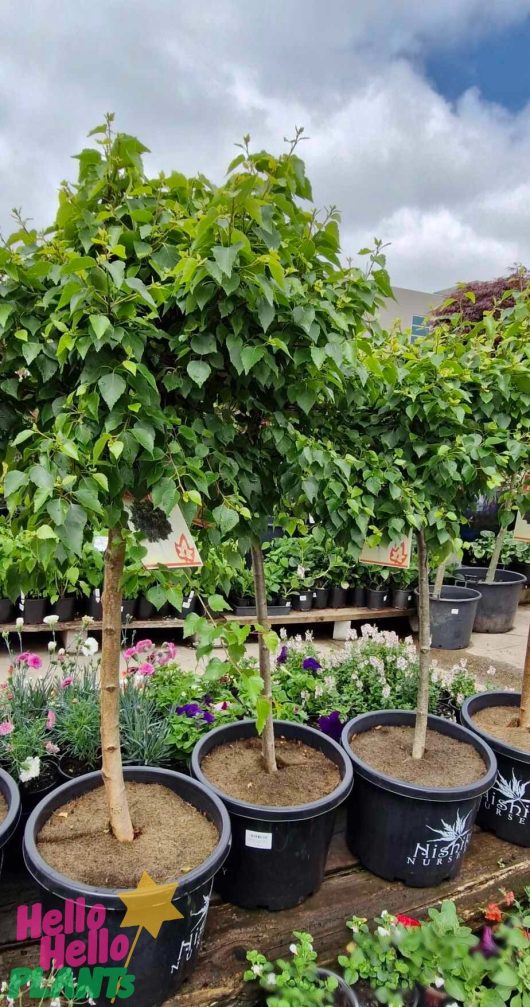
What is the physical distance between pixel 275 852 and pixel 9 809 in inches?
27.0

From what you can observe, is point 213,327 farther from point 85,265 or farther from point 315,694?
point 315,694

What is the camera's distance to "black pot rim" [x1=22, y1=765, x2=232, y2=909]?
3.95ft

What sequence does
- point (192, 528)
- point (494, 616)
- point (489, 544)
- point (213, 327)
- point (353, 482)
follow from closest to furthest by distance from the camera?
point (213, 327), point (192, 528), point (353, 482), point (494, 616), point (489, 544)

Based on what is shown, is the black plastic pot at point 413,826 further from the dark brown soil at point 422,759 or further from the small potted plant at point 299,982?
the small potted plant at point 299,982

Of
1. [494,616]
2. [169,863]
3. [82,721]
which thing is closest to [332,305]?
[169,863]

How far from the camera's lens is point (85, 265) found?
986 mm

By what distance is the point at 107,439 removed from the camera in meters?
0.98

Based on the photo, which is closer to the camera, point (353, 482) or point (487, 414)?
point (353, 482)

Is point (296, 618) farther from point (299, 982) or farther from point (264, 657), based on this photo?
point (299, 982)

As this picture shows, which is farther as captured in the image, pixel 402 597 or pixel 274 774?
pixel 402 597

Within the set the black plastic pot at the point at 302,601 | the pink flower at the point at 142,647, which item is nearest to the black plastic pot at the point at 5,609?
the pink flower at the point at 142,647

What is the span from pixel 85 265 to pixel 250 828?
1.39 m

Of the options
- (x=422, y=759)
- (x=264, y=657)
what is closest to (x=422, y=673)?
(x=422, y=759)

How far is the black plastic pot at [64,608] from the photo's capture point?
378 cm
